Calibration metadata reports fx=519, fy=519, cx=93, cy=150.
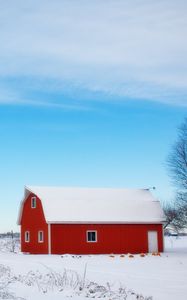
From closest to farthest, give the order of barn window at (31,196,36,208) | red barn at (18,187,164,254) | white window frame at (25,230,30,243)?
red barn at (18,187,164,254), barn window at (31,196,36,208), white window frame at (25,230,30,243)

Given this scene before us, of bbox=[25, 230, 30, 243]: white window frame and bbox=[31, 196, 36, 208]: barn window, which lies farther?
bbox=[25, 230, 30, 243]: white window frame

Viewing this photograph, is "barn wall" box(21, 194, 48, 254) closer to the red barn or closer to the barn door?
the red barn

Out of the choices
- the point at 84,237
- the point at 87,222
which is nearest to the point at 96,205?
the point at 87,222

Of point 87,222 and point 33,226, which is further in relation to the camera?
point 33,226

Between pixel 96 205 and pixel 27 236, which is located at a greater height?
pixel 96 205

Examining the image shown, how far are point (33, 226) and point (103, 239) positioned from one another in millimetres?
6319

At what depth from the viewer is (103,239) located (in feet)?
140

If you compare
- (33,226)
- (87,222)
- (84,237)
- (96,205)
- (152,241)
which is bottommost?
(152,241)

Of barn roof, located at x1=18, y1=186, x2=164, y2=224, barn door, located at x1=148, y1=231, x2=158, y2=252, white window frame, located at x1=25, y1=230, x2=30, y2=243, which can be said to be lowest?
barn door, located at x1=148, y1=231, x2=158, y2=252

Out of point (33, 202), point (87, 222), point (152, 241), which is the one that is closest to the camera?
point (87, 222)

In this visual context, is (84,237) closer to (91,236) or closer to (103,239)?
(91,236)

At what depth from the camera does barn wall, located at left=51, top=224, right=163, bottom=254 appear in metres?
41.2

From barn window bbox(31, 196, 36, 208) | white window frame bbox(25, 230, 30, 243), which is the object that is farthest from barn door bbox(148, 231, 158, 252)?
white window frame bbox(25, 230, 30, 243)

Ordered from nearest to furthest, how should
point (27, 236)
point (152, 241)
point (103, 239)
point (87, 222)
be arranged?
point (87, 222), point (103, 239), point (152, 241), point (27, 236)
